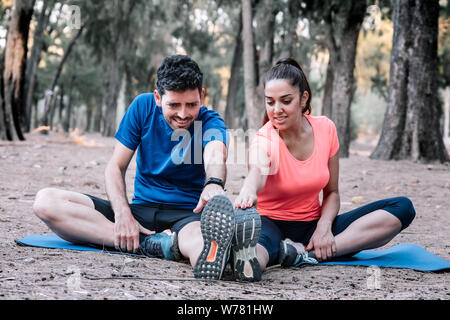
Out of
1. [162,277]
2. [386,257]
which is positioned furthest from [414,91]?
[162,277]

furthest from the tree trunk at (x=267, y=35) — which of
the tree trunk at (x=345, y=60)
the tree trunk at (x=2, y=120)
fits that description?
the tree trunk at (x=2, y=120)

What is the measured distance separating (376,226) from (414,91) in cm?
639

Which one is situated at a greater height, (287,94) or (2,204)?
(287,94)

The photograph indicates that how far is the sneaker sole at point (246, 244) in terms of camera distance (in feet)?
8.91

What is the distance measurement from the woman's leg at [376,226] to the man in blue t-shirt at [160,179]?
3.11ft

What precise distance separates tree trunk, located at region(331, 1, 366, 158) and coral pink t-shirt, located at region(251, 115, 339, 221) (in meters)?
8.05

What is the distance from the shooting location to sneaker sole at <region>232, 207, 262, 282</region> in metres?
2.71

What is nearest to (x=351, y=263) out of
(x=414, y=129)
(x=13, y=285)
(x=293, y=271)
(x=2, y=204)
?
(x=293, y=271)

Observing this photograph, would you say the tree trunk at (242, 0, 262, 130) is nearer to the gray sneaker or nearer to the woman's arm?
the woman's arm

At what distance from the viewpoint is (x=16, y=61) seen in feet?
39.1

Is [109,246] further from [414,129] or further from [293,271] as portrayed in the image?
[414,129]

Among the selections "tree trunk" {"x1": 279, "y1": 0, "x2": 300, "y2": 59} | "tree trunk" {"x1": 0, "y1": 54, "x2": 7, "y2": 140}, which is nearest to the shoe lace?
"tree trunk" {"x1": 0, "y1": 54, "x2": 7, "y2": 140}

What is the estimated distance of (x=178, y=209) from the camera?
11.5ft

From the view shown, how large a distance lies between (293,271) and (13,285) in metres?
1.65
